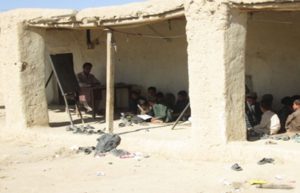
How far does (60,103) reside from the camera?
15.4 meters

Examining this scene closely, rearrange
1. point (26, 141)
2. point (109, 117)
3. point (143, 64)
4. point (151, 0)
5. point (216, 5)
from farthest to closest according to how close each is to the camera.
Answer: point (143, 64), point (26, 141), point (109, 117), point (151, 0), point (216, 5)

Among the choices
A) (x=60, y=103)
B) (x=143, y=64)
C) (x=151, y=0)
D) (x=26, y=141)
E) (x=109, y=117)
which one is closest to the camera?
(x=151, y=0)

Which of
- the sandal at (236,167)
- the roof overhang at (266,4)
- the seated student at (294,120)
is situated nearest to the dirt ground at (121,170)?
the sandal at (236,167)

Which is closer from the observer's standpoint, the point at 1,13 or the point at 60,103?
the point at 1,13

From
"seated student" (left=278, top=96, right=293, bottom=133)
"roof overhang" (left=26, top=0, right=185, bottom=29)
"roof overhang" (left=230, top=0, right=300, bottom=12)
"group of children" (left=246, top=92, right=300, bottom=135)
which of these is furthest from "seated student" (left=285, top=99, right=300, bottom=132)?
"roof overhang" (left=26, top=0, right=185, bottom=29)

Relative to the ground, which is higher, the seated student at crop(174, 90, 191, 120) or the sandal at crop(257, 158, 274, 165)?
the seated student at crop(174, 90, 191, 120)

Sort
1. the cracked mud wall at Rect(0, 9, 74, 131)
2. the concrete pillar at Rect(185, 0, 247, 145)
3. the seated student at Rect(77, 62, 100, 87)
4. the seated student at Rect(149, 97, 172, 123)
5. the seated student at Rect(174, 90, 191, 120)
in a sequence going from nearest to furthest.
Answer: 1. the concrete pillar at Rect(185, 0, 247, 145)
2. the cracked mud wall at Rect(0, 9, 74, 131)
3. the seated student at Rect(149, 97, 172, 123)
4. the seated student at Rect(174, 90, 191, 120)
5. the seated student at Rect(77, 62, 100, 87)

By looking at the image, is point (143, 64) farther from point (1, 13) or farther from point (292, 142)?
point (292, 142)

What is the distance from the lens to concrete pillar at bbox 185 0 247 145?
8078mm

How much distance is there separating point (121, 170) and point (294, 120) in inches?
106

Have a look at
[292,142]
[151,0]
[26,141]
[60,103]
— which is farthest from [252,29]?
[60,103]

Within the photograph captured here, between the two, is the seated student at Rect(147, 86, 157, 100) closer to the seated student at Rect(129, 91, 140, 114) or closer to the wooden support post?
the seated student at Rect(129, 91, 140, 114)

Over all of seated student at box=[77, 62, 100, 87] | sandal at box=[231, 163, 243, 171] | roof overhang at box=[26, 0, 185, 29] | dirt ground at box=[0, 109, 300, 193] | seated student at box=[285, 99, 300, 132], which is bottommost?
dirt ground at box=[0, 109, 300, 193]

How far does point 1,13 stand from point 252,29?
4.81 m
